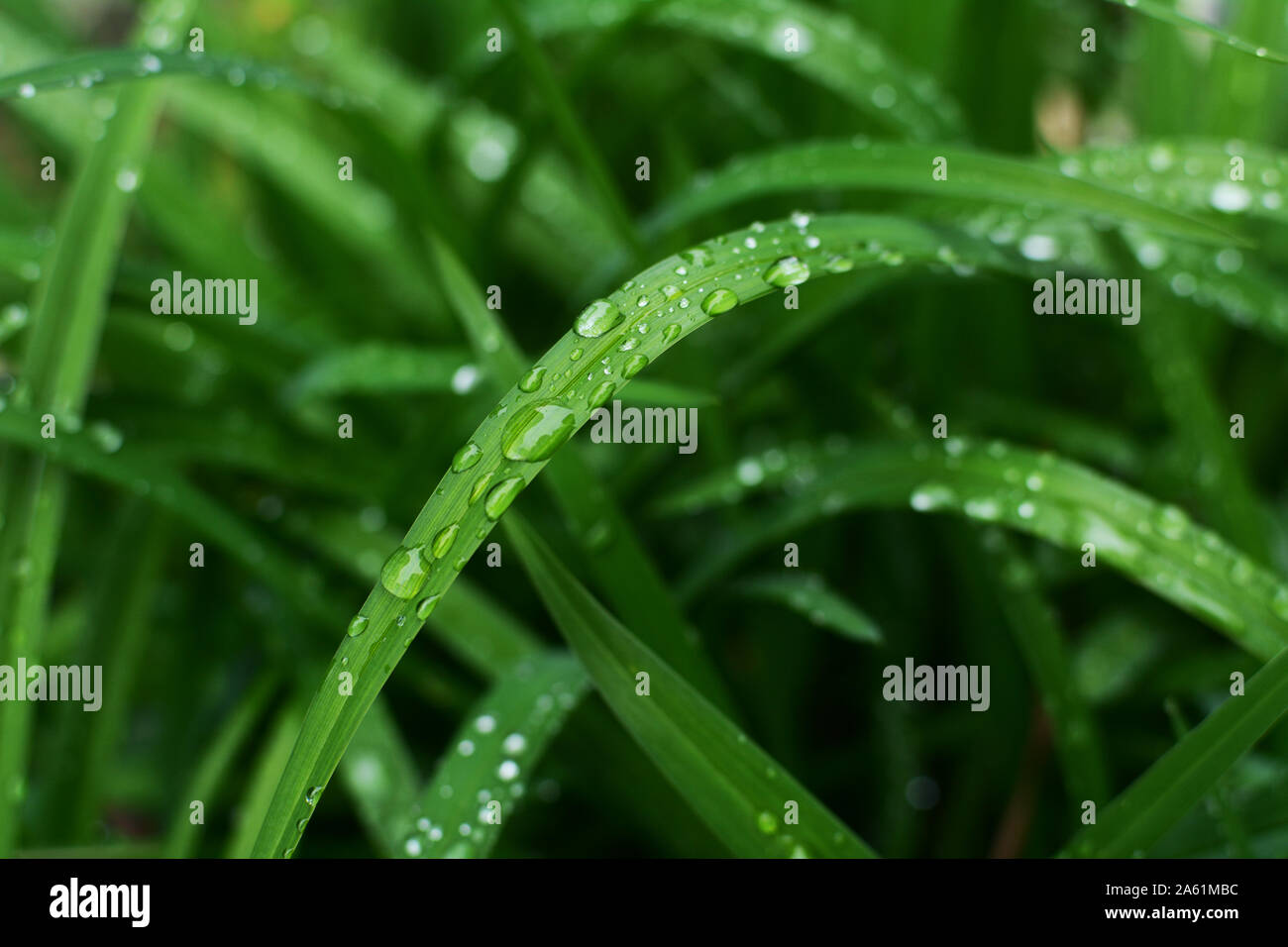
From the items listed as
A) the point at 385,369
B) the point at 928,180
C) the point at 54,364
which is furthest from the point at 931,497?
the point at 54,364

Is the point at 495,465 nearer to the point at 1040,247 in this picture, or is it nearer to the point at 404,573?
the point at 404,573

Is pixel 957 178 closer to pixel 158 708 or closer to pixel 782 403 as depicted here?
pixel 782 403

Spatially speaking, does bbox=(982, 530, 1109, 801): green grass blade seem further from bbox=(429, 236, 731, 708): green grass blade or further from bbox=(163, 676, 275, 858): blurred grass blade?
bbox=(163, 676, 275, 858): blurred grass blade

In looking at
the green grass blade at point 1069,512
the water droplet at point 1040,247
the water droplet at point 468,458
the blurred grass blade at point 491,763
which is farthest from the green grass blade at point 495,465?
the water droplet at point 1040,247

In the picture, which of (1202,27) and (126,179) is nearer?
(1202,27)

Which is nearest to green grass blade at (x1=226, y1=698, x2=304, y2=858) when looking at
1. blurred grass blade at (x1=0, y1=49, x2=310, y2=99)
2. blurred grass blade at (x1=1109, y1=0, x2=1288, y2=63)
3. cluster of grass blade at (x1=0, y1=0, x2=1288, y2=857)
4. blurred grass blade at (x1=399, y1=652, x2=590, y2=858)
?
cluster of grass blade at (x1=0, y1=0, x2=1288, y2=857)
